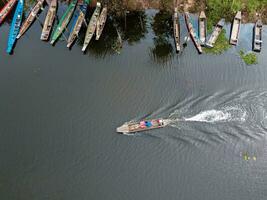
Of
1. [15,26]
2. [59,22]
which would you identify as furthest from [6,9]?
[59,22]

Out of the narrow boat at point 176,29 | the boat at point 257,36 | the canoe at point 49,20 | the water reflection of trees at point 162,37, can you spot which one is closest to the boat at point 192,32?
the narrow boat at point 176,29

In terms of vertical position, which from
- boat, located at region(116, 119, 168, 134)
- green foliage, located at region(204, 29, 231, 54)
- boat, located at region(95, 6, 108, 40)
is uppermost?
boat, located at region(95, 6, 108, 40)

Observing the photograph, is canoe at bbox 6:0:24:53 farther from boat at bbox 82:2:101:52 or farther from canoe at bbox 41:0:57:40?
boat at bbox 82:2:101:52

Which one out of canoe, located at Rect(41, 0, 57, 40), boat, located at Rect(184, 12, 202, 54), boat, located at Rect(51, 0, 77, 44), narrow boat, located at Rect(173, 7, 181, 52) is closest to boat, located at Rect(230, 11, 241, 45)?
boat, located at Rect(184, 12, 202, 54)

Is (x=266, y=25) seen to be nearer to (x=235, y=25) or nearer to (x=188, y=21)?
(x=235, y=25)

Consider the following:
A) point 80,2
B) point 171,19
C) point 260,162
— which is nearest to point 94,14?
point 80,2

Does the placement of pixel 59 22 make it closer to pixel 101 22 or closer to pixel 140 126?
pixel 101 22
